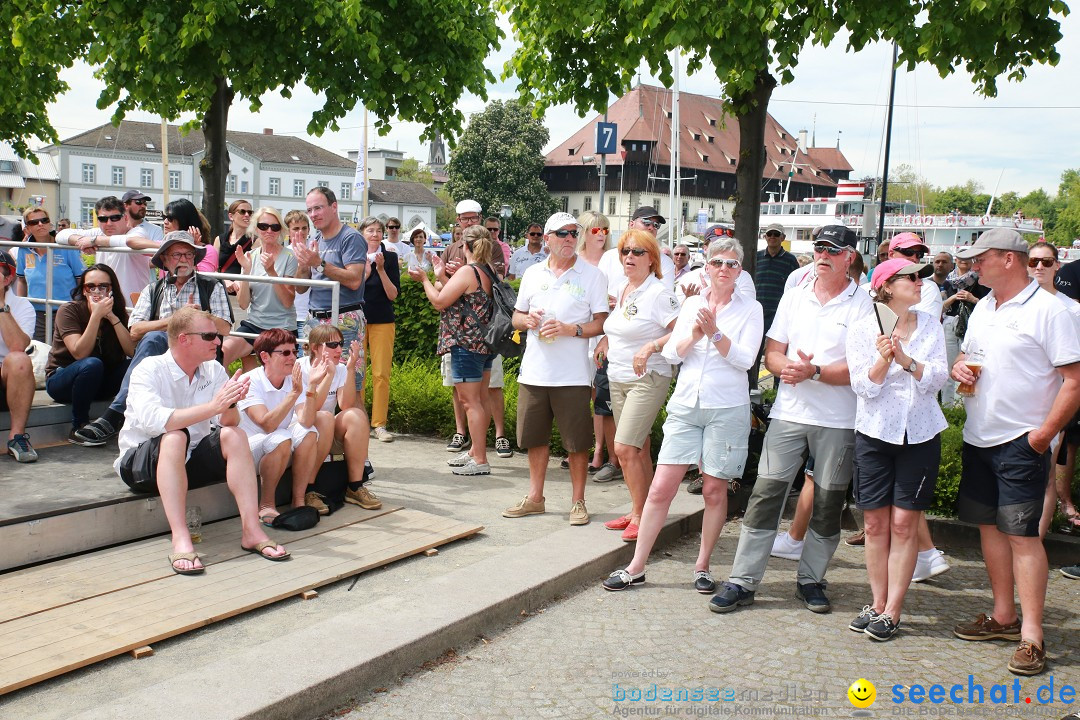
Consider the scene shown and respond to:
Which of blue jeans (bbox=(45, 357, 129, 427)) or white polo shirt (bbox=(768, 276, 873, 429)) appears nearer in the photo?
white polo shirt (bbox=(768, 276, 873, 429))

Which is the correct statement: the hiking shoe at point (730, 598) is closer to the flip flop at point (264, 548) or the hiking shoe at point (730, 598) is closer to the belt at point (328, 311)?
the flip flop at point (264, 548)

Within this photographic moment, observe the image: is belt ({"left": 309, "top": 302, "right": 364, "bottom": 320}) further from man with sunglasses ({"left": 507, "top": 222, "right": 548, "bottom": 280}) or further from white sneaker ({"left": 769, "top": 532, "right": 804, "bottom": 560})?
man with sunglasses ({"left": 507, "top": 222, "right": 548, "bottom": 280})

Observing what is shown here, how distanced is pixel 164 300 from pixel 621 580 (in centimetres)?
378

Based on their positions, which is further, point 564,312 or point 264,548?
point 564,312

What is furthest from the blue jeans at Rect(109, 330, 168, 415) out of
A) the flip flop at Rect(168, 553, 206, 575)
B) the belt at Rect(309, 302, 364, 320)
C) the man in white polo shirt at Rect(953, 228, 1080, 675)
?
the man in white polo shirt at Rect(953, 228, 1080, 675)

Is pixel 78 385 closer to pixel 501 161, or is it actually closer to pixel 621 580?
pixel 621 580

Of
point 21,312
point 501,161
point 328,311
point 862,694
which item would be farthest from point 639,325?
point 501,161

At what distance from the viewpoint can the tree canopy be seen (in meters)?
76.4

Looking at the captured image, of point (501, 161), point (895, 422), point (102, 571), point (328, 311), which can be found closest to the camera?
point (895, 422)

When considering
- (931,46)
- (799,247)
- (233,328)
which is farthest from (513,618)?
(799,247)

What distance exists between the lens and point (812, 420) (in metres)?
5.24

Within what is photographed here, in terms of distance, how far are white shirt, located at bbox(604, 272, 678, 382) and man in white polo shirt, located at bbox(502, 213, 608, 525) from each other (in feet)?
1.26

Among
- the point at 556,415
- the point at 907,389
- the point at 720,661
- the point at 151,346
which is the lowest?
the point at 720,661

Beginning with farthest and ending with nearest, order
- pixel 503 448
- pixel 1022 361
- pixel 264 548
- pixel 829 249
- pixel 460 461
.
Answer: pixel 503 448
pixel 460 461
pixel 264 548
pixel 829 249
pixel 1022 361
